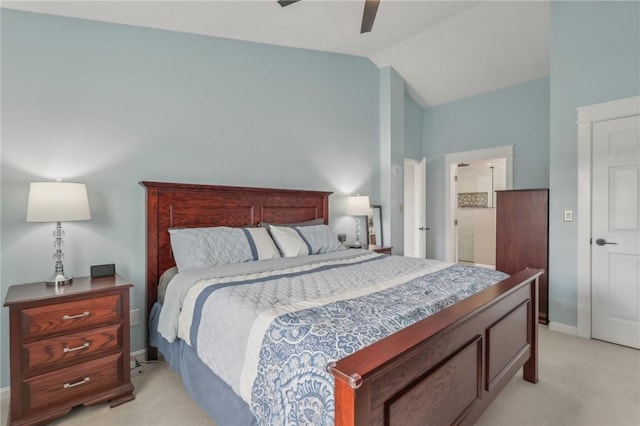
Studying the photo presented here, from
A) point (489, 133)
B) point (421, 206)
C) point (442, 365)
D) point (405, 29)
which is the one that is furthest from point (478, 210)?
point (442, 365)

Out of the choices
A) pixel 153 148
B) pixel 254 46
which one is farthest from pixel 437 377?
pixel 254 46

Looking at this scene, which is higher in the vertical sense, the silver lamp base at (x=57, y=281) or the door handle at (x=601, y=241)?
the door handle at (x=601, y=241)

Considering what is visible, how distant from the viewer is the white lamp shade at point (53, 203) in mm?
1955

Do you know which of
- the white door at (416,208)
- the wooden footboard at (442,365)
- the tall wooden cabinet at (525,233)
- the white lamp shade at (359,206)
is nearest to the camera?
the wooden footboard at (442,365)

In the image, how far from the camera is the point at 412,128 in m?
5.39

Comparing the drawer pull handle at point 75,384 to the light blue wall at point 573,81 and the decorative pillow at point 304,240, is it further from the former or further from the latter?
the light blue wall at point 573,81

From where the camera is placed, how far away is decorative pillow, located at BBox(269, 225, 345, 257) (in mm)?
2908

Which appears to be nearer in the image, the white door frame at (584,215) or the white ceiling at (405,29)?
the white ceiling at (405,29)

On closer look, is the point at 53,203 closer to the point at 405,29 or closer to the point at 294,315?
the point at 294,315

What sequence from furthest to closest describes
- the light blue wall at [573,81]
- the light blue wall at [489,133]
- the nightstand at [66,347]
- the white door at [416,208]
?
1. the white door at [416,208]
2. the light blue wall at [489,133]
3. the light blue wall at [573,81]
4. the nightstand at [66,347]

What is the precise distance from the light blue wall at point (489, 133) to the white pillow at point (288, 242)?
10.9 feet

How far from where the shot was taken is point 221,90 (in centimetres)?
310

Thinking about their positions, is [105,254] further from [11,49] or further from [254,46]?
[254,46]

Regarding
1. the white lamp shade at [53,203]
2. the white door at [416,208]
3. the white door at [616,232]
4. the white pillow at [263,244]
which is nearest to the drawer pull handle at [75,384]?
the white lamp shade at [53,203]
